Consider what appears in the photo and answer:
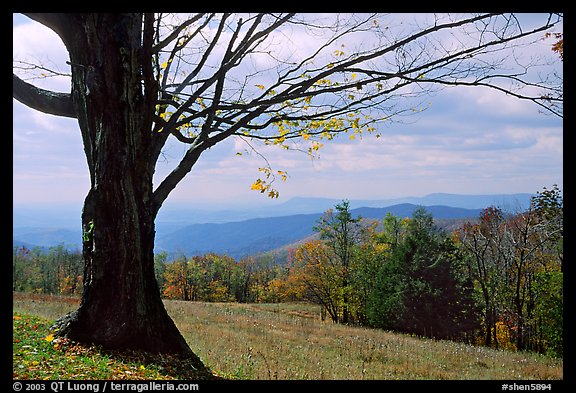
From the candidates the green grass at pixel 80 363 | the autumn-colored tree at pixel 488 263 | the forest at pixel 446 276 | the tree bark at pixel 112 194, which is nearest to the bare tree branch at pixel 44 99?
the tree bark at pixel 112 194

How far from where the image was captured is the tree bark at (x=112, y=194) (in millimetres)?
6754

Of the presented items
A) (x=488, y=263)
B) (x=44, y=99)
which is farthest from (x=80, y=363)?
(x=488, y=263)

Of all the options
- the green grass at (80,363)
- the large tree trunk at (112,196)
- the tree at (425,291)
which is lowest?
the tree at (425,291)

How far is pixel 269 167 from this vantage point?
28.5 feet

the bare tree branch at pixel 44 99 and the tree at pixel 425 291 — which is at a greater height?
the bare tree branch at pixel 44 99

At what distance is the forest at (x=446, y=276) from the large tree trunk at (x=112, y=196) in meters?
17.7

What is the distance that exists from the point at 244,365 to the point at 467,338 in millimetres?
26866

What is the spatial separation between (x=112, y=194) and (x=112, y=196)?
31 millimetres

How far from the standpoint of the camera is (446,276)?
2973cm

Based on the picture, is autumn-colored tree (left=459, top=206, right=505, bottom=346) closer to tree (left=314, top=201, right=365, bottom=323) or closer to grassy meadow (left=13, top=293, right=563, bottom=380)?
tree (left=314, top=201, right=365, bottom=323)

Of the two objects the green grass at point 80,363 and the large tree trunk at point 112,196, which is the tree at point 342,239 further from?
the green grass at point 80,363

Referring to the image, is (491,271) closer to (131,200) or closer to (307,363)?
(307,363)

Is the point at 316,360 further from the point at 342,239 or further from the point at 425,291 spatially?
the point at 342,239
